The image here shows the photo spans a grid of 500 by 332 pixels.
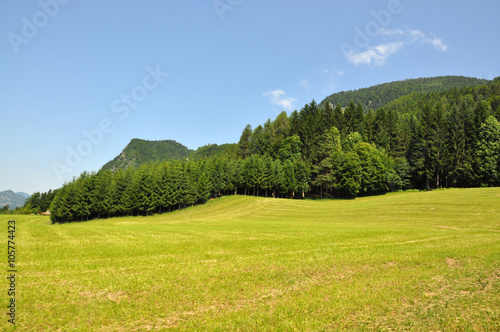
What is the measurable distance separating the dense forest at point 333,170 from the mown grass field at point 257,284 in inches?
2207

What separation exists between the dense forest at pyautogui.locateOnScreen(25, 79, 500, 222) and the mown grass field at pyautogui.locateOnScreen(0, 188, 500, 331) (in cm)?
5606

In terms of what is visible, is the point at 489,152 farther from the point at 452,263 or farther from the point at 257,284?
the point at 257,284

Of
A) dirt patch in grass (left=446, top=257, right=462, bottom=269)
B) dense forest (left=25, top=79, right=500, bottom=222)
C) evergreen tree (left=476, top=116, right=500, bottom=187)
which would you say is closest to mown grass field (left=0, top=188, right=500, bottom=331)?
dirt patch in grass (left=446, top=257, right=462, bottom=269)

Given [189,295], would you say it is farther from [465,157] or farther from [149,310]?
[465,157]

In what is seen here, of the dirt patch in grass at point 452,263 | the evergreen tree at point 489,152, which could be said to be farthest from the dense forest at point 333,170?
the dirt patch in grass at point 452,263

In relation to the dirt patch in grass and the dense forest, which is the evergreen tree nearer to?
the dense forest

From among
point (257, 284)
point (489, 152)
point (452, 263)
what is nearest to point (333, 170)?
point (489, 152)

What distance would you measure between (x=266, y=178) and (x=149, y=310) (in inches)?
2886

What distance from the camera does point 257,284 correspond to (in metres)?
11.6

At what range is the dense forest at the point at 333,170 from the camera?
72.7m

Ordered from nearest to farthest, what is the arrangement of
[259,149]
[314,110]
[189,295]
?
1. [189,295]
2. [314,110]
3. [259,149]

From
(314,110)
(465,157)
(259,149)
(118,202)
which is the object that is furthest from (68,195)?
(465,157)

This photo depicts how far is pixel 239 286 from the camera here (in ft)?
37.1

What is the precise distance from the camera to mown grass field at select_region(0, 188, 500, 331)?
8.52 metres
